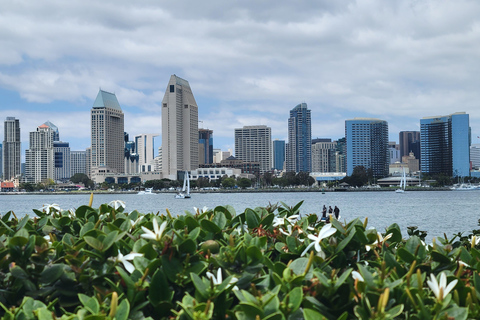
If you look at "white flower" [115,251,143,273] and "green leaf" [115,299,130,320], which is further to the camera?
"white flower" [115,251,143,273]

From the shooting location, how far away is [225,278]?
9.82 feet

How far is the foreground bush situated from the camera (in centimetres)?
250

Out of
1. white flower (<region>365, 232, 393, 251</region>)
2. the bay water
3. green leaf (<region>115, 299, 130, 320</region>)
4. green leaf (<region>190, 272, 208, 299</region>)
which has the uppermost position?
white flower (<region>365, 232, 393, 251</region>)

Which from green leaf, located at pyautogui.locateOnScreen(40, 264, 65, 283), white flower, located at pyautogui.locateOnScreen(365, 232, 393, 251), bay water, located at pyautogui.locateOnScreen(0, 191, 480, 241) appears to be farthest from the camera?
bay water, located at pyautogui.locateOnScreen(0, 191, 480, 241)

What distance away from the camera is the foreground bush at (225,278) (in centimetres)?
250

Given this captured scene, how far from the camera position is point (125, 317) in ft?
7.89

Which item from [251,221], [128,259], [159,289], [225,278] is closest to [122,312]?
[159,289]

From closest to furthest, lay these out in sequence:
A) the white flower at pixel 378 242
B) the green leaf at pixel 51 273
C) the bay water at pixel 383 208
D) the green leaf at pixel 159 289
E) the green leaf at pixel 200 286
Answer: the green leaf at pixel 200 286 < the green leaf at pixel 159 289 < the green leaf at pixel 51 273 < the white flower at pixel 378 242 < the bay water at pixel 383 208

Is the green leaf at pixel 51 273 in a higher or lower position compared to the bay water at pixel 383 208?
higher

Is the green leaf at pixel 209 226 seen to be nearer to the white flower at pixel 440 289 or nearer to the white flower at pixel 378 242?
the white flower at pixel 378 242

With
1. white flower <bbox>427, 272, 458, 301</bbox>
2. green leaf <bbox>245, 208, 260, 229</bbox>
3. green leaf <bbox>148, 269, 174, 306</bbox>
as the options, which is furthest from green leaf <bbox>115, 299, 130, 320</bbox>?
green leaf <bbox>245, 208, 260, 229</bbox>

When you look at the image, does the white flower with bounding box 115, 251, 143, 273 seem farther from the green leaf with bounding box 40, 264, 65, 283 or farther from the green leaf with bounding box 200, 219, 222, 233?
the green leaf with bounding box 200, 219, 222, 233

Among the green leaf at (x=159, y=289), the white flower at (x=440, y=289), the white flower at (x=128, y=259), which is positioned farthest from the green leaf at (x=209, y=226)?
the white flower at (x=440, y=289)

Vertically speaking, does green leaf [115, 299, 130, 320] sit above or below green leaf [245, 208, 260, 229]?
below
